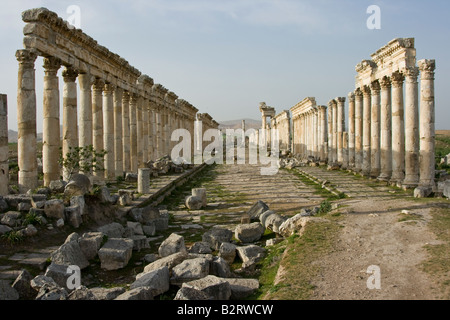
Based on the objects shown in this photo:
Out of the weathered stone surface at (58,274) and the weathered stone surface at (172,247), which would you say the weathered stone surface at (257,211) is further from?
the weathered stone surface at (58,274)

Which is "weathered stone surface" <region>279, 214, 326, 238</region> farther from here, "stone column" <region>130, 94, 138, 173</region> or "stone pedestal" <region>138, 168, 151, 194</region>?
"stone column" <region>130, 94, 138, 173</region>

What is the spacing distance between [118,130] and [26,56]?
1033 centimetres

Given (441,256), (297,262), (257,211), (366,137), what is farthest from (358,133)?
(297,262)

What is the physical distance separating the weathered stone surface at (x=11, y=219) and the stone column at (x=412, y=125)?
16.2 meters

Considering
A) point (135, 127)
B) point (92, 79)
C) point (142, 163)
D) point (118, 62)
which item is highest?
point (118, 62)

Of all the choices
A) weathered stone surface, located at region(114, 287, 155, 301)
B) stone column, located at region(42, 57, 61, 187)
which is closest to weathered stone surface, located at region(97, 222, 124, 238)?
weathered stone surface, located at region(114, 287, 155, 301)

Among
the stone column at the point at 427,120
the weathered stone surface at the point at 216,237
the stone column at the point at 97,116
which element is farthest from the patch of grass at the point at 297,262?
the stone column at the point at 97,116

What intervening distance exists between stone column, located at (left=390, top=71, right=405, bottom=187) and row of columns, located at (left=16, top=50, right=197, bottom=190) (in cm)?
1484

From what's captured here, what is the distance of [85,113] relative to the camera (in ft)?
65.3

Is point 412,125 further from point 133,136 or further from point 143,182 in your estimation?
point 133,136

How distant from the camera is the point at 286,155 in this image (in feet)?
170
